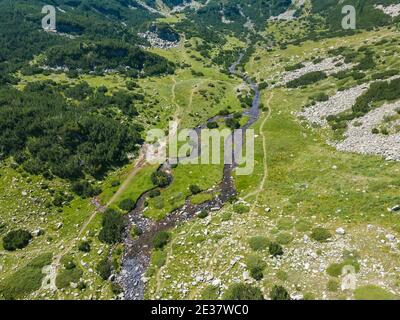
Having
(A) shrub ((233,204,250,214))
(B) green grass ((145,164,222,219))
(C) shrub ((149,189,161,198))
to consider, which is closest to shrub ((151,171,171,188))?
(B) green grass ((145,164,222,219))

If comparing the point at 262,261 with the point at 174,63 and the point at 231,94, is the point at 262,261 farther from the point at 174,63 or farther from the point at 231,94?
the point at 174,63

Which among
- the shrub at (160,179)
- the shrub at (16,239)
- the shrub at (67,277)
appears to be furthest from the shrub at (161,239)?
the shrub at (16,239)

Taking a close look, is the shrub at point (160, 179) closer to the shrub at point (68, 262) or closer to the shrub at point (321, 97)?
the shrub at point (68, 262)

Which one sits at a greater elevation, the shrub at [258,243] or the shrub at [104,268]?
the shrub at [258,243]

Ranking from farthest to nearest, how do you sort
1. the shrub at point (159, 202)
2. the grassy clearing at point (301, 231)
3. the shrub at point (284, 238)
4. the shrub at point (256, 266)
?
the shrub at point (159, 202)
the shrub at point (284, 238)
the shrub at point (256, 266)
the grassy clearing at point (301, 231)
